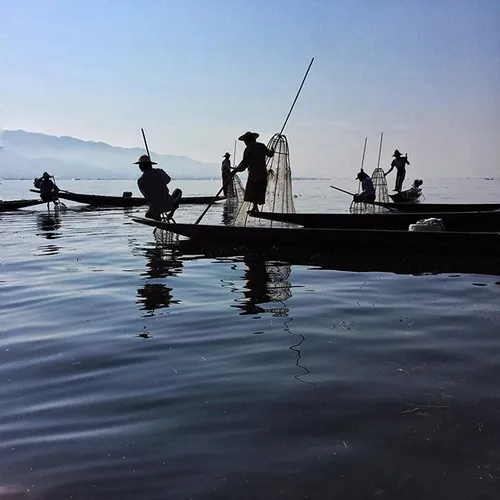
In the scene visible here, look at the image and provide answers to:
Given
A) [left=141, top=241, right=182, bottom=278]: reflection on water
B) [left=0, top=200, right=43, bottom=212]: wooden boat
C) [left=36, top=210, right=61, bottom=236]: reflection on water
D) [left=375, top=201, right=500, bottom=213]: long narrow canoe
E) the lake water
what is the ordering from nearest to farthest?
the lake water
[left=141, top=241, right=182, bottom=278]: reflection on water
[left=36, top=210, right=61, bottom=236]: reflection on water
[left=375, top=201, right=500, bottom=213]: long narrow canoe
[left=0, top=200, right=43, bottom=212]: wooden boat

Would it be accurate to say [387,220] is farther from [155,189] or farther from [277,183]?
[155,189]

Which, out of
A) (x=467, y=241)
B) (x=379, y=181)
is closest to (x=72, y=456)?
(x=467, y=241)

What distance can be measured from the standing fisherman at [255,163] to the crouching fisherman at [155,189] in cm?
170

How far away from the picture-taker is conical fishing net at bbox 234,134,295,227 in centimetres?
1191

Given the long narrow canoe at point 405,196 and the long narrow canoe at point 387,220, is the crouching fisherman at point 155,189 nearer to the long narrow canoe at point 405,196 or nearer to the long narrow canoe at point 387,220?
the long narrow canoe at point 387,220

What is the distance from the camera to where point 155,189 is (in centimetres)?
1170

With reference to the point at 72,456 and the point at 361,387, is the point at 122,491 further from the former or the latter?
the point at 361,387

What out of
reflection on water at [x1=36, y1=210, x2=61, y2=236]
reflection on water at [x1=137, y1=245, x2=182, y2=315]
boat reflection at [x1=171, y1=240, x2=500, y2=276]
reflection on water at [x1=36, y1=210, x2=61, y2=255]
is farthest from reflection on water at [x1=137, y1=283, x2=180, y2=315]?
reflection on water at [x1=36, y1=210, x2=61, y2=236]

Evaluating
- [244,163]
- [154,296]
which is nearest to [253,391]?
[154,296]

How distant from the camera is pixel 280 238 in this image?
31.8 feet

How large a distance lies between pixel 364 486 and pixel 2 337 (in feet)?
12.7

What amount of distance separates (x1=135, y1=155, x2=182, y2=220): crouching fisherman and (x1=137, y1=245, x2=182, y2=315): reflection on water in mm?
911

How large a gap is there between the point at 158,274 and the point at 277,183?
504 centimetres

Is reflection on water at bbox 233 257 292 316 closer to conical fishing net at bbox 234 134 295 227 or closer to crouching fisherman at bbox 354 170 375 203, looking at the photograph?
conical fishing net at bbox 234 134 295 227
